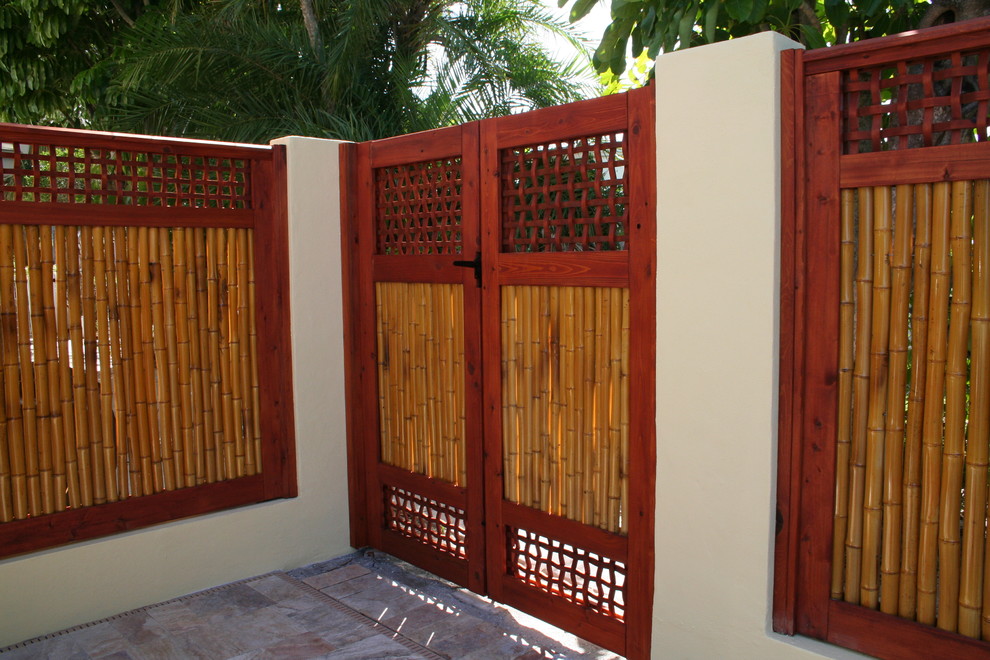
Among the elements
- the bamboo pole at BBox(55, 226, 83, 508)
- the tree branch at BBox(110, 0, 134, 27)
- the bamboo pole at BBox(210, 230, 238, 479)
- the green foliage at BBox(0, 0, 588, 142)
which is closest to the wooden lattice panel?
the bamboo pole at BBox(210, 230, 238, 479)

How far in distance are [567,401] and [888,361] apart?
1.16m

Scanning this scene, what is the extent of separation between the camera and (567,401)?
3027mm

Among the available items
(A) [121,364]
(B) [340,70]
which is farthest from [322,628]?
(B) [340,70]

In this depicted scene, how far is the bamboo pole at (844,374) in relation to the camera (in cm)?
226

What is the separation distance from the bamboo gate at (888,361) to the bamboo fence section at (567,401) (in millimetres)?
635

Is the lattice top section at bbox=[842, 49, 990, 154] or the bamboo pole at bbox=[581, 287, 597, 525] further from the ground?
the lattice top section at bbox=[842, 49, 990, 154]

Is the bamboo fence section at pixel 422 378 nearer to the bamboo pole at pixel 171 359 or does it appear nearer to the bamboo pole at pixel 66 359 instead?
the bamboo pole at pixel 171 359

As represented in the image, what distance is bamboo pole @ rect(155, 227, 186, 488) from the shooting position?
3.53 meters

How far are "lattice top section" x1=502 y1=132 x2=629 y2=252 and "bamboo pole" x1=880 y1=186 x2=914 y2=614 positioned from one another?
35.1 inches

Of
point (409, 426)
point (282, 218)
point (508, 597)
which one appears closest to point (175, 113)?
point (282, 218)

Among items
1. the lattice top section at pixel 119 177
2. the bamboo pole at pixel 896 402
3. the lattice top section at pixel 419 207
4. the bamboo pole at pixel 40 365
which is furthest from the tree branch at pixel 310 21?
the bamboo pole at pixel 896 402

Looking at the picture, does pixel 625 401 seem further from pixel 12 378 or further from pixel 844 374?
pixel 12 378

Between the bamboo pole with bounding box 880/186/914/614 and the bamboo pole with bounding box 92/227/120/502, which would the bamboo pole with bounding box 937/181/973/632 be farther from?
the bamboo pole with bounding box 92/227/120/502

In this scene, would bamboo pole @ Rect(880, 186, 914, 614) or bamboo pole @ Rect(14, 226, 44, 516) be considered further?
bamboo pole @ Rect(14, 226, 44, 516)
